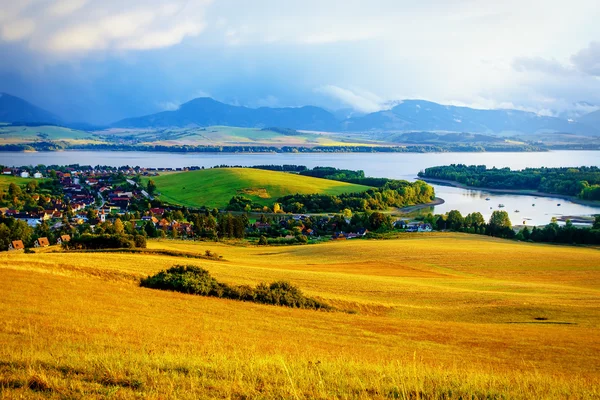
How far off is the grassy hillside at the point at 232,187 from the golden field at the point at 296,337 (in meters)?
49.2

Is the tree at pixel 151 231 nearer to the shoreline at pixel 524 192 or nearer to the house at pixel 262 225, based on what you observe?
the house at pixel 262 225

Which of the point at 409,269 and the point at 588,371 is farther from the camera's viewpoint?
the point at 409,269

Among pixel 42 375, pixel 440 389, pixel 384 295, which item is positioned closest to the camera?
pixel 42 375

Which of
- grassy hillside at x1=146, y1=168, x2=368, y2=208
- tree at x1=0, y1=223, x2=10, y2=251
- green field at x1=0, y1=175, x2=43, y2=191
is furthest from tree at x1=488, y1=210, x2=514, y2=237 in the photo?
green field at x1=0, y1=175, x2=43, y2=191

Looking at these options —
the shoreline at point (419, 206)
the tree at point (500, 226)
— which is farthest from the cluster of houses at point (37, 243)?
the shoreline at point (419, 206)

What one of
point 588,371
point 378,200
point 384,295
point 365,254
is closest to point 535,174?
point 378,200

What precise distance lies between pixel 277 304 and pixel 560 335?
287 inches

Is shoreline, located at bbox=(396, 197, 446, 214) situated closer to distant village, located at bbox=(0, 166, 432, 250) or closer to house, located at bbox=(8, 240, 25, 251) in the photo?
distant village, located at bbox=(0, 166, 432, 250)

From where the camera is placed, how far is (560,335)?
12469 millimetres

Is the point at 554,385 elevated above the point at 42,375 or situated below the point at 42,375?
below

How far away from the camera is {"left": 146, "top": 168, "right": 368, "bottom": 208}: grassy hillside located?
237 ft

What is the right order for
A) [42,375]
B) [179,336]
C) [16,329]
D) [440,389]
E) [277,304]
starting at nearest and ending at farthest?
[42,375], [440,389], [16,329], [179,336], [277,304]

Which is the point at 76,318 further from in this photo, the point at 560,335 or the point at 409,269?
the point at 409,269

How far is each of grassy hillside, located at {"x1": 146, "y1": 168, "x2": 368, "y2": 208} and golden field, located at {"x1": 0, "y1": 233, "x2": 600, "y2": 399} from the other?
4920 cm
